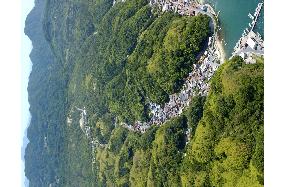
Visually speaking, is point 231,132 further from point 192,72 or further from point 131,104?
point 131,104

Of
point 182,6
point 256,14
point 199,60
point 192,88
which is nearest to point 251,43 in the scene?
point 256,14

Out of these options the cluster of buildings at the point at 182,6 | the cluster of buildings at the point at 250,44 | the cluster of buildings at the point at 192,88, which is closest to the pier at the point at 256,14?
the cluster of buildings at the point at 250,44

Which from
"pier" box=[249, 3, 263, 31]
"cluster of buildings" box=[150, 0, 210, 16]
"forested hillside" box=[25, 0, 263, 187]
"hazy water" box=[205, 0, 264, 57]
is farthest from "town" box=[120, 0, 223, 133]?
"pier" box=[249, 3, 263, 31]

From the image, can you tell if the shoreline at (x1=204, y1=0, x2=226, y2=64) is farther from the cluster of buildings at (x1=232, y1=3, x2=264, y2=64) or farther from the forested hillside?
the cluster of buildings at (x1=232, y1=3, x2=264, y2=64)

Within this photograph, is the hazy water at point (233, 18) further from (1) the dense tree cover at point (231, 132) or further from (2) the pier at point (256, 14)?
(1) the dense tree cover at point (231, 132)

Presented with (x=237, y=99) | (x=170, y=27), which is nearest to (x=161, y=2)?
(x=170, y=27)

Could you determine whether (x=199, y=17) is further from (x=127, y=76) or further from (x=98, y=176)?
(x=98, y=176)
